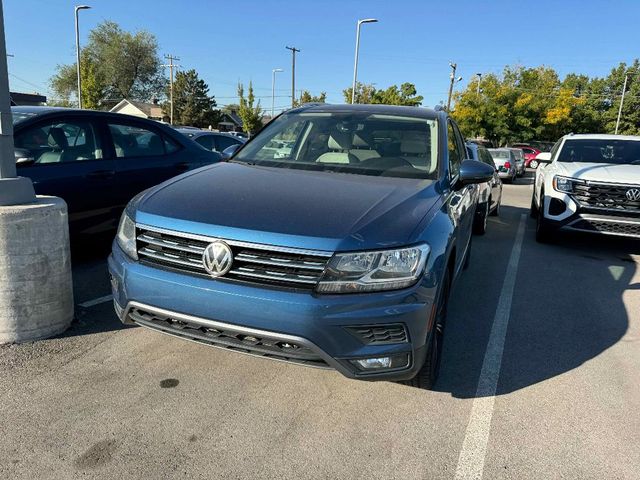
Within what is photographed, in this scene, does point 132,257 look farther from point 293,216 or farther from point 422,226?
point 422,226

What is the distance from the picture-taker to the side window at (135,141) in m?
5.36

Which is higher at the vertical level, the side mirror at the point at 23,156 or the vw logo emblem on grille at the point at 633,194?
the side mirror at the point at 23,156

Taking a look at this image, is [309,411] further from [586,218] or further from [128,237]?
[586,218]

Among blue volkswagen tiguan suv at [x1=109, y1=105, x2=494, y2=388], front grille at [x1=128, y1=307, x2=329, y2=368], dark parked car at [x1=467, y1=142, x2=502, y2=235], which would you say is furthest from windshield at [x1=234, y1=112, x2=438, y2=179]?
dark parked car at [x1=467, y1=142, x2=502, y2=235]

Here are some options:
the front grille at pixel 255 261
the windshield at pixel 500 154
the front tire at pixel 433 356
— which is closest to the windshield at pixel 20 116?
the front grille at pixel 255 261

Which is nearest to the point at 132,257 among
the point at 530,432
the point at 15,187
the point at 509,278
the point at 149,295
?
the point at 149,295

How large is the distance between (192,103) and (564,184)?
228 ft

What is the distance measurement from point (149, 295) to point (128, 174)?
10.3 ft

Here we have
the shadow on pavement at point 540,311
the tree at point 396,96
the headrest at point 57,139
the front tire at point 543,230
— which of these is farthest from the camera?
the tree at point 396,96

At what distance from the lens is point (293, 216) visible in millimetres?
2523

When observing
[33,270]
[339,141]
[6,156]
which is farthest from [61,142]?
[339,141]

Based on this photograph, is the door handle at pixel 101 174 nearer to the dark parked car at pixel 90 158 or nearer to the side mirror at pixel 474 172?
the dark parked car at pixel 90 158

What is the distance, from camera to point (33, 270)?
3.29 m

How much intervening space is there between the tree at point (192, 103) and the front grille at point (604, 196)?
67210 millimetres
